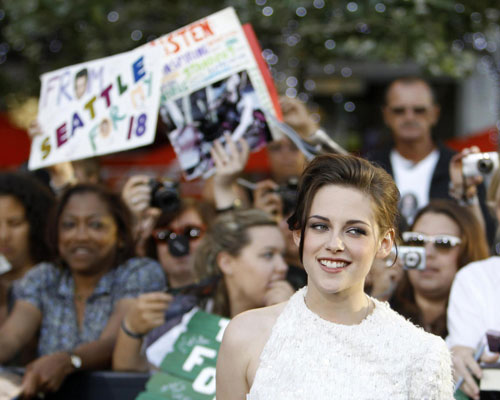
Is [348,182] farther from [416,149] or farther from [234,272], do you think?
[416,149]

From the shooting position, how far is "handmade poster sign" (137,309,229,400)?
3.04 metres

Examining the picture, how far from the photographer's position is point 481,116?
1197 cm

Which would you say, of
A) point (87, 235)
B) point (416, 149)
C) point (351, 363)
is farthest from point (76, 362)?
point (416, 149)

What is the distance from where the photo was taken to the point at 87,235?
12.4 feet

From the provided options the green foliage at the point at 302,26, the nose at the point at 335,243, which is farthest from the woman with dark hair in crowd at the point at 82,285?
the green foliage at the point at 302,26

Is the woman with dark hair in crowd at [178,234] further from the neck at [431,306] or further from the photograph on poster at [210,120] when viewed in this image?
the neck at [431,306]

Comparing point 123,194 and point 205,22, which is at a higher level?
point 205,22

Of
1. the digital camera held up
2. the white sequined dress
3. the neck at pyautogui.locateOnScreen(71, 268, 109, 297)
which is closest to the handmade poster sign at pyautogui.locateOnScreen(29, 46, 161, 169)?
the digital camera held up

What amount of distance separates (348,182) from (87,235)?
2.07 metres

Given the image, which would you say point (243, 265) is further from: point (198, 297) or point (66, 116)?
point (66, 116)

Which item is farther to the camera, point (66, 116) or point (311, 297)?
point (66, 116)

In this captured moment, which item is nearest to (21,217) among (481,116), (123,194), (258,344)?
(123,194)

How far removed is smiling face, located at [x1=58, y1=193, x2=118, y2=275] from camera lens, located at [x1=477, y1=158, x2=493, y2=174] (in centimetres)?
177

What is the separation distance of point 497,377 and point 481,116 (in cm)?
985
